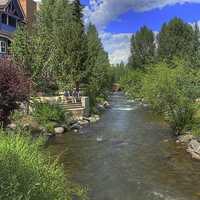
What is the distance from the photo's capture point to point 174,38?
64.6 meters

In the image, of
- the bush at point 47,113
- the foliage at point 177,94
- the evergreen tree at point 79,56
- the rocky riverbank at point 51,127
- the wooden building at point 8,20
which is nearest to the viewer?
the rocky riverbank at point 51,127

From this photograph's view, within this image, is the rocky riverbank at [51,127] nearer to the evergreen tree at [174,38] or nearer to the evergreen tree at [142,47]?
the evergreen tree at [174,38]

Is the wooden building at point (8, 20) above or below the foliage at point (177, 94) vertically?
above

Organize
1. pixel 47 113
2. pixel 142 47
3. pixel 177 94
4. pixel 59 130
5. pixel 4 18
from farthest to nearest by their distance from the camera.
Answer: pixel 142 47 < pixel 4 18 < pixel 47 113 < pixel 59 130 < pixel 177 94

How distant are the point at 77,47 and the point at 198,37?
26645mm

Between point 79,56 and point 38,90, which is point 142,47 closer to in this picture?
point 79,56

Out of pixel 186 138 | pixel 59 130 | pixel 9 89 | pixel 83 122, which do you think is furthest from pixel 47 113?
pixel 186 138

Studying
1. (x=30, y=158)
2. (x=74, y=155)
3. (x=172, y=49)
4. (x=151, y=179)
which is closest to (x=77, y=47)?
(x=74, y=155)

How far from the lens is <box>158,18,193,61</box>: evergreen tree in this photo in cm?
6319

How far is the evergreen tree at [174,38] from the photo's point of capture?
63.2 m

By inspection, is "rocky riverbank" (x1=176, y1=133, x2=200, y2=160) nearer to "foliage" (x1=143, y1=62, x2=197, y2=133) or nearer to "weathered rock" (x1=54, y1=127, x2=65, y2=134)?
"foliage" (x1=143, y1=62, x2=197, y2=133)

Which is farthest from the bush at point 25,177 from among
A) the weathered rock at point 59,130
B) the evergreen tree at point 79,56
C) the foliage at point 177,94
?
the evergreen tree at point 79,56

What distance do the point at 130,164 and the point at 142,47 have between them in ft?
218

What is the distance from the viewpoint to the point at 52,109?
80.6ft
